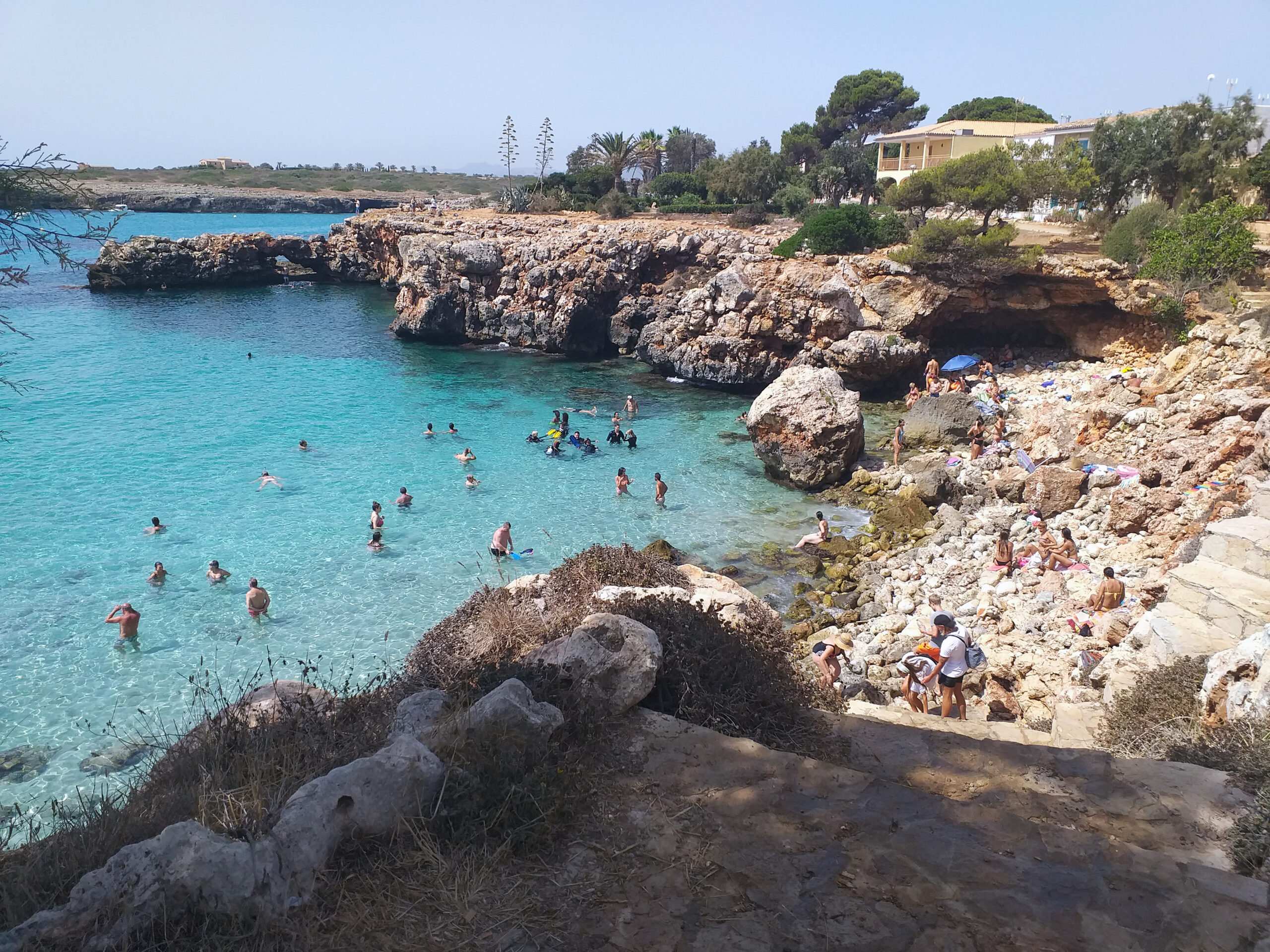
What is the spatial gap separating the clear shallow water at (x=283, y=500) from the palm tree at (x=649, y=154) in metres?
25.0

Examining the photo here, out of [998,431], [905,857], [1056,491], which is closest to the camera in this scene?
[905,857]

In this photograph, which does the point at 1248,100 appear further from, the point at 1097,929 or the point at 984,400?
the point at 1097,929

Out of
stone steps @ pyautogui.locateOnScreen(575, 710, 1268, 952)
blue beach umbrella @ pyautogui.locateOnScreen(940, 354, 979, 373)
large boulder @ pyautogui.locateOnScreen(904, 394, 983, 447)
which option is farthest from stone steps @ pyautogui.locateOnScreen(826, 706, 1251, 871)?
blue beach umbrella @ pyautogui.locateOnScreen(940, 354, 979, 373)

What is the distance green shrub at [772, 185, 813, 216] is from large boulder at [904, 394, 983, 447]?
2148 cm

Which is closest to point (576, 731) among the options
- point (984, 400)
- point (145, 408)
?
point (984, 400)

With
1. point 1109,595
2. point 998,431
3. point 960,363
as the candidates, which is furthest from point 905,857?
point 960,363

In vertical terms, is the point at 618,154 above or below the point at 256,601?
above

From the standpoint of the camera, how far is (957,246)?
1014 inches

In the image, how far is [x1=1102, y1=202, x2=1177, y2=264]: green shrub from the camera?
2361cm

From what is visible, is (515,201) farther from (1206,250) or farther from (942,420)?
(1206,250)

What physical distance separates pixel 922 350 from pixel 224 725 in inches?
989

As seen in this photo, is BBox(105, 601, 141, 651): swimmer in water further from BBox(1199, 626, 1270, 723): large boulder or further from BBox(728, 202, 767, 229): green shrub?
BBox(728, 202, 767, 229): green shrub

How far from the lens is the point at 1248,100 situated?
26.6m

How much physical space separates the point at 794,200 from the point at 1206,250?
21675mm
